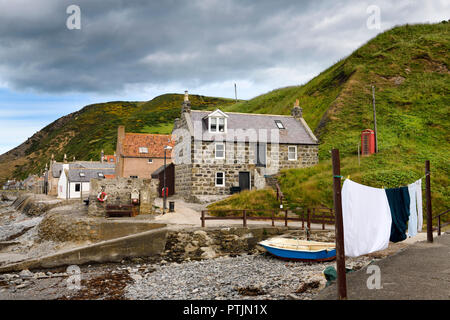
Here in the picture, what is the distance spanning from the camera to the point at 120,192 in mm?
24750

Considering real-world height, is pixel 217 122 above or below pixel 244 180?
above

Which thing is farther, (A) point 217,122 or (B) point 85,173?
(B) point 85,173

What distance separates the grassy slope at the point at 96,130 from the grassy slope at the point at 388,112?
64621 millimetres

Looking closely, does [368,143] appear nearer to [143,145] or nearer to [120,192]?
[120,192]

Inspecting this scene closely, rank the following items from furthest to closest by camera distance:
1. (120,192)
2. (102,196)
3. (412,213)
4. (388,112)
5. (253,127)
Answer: (388,112) < (253,127) < (120,192) < (102,196) < (412,213)

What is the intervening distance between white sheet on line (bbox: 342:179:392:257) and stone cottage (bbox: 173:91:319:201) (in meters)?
21.8

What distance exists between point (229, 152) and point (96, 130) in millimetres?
125058

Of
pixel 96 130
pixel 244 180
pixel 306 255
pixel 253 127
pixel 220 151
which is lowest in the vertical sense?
pixel 306 255

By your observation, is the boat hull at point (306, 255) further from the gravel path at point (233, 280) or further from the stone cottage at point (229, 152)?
→ the stone cottage at point (229, 152)

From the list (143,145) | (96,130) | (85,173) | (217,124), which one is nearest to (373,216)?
(217,124)

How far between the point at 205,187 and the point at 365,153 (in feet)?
54.6

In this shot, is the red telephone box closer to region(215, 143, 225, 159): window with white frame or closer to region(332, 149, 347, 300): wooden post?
region(215, 143, 225, 159): window with white frame

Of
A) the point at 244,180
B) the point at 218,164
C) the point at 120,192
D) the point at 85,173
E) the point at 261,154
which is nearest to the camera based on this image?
the point at 120,192

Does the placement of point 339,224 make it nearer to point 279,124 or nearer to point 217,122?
point 217,122
